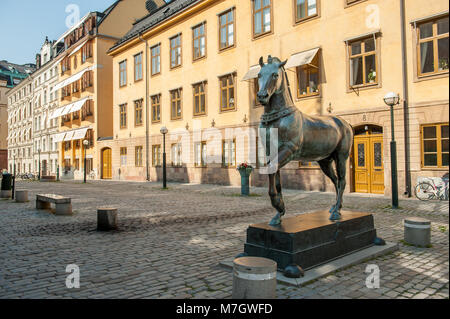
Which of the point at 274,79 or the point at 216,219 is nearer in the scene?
the point at 274,79

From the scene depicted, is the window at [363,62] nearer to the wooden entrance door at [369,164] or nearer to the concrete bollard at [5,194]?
the wooden entrance door at [369,164]

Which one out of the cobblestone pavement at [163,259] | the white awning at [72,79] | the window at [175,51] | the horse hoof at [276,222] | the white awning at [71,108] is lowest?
the cobblestone pavement at [163,259]

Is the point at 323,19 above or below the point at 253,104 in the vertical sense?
above

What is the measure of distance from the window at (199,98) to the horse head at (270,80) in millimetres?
18820

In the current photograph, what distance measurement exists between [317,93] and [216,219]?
1032 centimetres

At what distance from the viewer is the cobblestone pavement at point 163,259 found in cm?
389

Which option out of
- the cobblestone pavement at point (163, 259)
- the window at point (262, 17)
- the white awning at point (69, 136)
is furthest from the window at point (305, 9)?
the white awning at point (69, 136)

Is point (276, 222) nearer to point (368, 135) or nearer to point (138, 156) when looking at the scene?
point (368, 135)

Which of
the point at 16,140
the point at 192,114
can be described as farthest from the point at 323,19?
the point at 16,140

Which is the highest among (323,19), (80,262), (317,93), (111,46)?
(111,46)

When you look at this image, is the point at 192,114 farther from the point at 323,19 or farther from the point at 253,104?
the point at 323,19

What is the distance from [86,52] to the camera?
37.0 metres

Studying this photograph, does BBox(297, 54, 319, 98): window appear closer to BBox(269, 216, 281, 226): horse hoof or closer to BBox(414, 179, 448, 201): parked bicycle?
BBox(414, 179, 448, 201): parked bicycle

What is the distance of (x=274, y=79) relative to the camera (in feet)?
15.2
